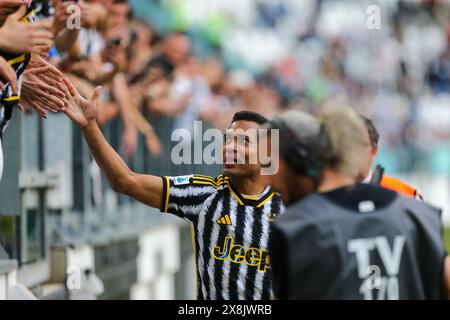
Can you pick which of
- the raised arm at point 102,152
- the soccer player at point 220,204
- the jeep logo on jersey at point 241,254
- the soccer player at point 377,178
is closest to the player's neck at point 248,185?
the soccer player at point 220,204

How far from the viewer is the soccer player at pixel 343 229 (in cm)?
333

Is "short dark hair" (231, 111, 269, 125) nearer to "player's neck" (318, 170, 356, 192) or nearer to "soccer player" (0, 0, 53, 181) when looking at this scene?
"soccer player" (0, 0, 53, 181)

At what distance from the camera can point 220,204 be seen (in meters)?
4.74

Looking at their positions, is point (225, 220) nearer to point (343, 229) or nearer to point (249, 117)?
point (249, 117)

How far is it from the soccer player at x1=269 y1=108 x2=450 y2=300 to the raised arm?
1125mm

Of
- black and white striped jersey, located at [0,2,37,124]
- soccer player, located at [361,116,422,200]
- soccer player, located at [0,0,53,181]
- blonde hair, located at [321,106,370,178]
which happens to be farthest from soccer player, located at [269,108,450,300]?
black and white striped jersey, located at [0,2,37,124]

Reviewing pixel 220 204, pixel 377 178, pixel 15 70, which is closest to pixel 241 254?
pixel 220 204

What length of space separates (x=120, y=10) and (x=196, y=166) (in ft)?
18.3

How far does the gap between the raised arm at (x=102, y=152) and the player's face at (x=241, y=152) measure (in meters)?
0.33

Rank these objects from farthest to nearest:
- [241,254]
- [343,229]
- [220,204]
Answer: [220,204]
[241,254]
[343,229]

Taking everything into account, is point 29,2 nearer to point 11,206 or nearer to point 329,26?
point 11,206

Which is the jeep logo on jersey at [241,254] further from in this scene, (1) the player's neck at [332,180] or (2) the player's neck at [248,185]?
(1) the player's neck at [332,180]

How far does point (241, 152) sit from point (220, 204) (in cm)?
25

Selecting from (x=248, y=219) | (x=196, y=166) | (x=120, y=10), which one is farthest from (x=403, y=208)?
(x=196, y=166)
